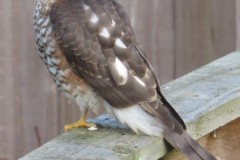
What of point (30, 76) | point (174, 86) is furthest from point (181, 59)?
point (174, 86)

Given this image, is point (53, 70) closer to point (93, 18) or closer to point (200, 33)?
point (93, 18)

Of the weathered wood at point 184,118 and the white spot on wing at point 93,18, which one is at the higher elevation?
the white spot on wing at point 93,18

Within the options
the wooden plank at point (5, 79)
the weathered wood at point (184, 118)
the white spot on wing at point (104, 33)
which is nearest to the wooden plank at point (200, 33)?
the wooden plank at point (5, 79)

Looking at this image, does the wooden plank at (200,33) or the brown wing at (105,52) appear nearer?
the brown wing at (105,52)

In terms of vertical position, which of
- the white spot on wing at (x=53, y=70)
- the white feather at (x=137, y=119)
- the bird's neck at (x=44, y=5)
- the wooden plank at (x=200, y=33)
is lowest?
the wooden plank at (x=200, y=33)

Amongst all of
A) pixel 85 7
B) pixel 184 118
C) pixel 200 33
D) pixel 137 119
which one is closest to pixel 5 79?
pixel 200 33

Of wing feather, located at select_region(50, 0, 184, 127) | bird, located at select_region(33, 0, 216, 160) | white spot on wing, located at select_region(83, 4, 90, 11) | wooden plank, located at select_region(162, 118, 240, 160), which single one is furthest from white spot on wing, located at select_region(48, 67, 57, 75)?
wooden plank, located at select_region(162, 118, 240, 160)

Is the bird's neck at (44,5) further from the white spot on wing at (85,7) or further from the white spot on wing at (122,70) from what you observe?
the white spot on wing at (122,70)
